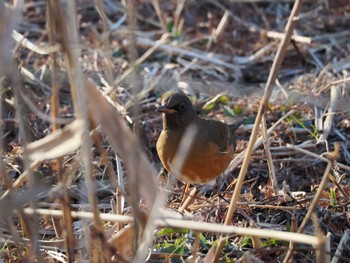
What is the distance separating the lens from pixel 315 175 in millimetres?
4738

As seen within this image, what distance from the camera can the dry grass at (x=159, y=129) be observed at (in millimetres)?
2541

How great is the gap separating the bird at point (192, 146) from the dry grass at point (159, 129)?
6.6 inches

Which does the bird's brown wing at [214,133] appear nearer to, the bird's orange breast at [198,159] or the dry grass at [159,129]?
the bird's orange breast at [198,159]

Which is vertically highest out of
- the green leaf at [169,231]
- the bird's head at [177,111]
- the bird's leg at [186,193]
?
the bird's head at [177,111]

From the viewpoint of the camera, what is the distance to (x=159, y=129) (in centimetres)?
536

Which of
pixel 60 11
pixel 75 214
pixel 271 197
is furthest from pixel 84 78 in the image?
pixel 271 197

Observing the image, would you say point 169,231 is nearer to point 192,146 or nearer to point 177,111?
point 192,146

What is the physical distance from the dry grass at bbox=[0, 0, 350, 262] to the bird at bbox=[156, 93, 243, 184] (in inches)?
6.6

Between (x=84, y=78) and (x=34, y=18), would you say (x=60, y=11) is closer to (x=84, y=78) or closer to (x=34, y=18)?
(x=84, y=78)

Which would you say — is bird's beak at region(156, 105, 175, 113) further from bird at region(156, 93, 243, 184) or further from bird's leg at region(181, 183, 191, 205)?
bird's leg at region(181, 183, 191, 205)

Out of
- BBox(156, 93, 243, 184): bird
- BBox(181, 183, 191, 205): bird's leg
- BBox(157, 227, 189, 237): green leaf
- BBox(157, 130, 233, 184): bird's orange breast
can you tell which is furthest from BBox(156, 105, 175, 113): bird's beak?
BBox(157, 227, 189, 237): green leaf

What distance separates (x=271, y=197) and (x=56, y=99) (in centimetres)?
169

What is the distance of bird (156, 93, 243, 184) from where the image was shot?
168 inches

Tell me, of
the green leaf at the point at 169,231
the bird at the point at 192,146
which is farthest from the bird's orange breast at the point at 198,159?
the green leaf at the point at 169,231
